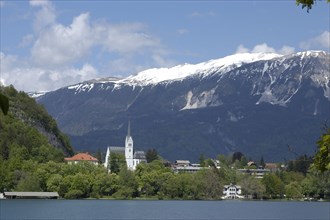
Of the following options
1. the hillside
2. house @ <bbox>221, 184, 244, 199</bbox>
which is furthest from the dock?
house @ <bbox>221, 184, 244, 199</bbox>

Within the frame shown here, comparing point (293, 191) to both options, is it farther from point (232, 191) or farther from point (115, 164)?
point (115, 164)

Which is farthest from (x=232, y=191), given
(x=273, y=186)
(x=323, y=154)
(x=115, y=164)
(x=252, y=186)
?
(x=323, y=154)

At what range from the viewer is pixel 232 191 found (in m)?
167

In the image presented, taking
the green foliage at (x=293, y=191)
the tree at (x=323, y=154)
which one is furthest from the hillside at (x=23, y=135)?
the tree at (x=323, y=154)

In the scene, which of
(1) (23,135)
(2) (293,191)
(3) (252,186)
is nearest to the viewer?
(2) (293,191)

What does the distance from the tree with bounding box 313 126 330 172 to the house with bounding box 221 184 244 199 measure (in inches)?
6135

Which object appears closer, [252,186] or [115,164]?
[115,164]

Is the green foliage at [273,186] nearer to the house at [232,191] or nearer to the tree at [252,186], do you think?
the tree at [252,186]

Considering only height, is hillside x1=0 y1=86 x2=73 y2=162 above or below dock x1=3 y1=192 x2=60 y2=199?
above

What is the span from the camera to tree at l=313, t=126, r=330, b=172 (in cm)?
754

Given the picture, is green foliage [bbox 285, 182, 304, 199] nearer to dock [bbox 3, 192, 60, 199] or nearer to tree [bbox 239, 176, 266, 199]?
tree [bbox 239, 176, 266, 199]

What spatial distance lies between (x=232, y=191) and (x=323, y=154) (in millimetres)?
161313

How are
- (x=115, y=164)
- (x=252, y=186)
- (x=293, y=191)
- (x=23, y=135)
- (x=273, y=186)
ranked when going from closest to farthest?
(x=115, y=164)
(x=293, y=191)
(x=23, y=135)
(x=273, y=186)
(x=252, y=186)

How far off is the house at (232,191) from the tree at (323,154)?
15582 centimetres
